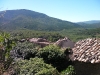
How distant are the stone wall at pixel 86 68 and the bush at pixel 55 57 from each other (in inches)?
32.4

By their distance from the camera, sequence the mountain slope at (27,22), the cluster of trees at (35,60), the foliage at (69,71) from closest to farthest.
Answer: the cluster of trees at (35,60) < the foliage at (69,71) < the mountain slope at (27,22)

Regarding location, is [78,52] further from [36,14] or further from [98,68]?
[36,14]

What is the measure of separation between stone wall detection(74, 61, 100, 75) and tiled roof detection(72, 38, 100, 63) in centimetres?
33

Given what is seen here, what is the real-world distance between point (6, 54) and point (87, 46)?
466cm

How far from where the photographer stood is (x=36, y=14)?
5576 inches

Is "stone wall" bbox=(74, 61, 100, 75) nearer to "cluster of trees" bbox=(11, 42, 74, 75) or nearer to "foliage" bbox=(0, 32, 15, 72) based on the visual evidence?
"cluster of trees" bbox=(11, 42, 74, 75)

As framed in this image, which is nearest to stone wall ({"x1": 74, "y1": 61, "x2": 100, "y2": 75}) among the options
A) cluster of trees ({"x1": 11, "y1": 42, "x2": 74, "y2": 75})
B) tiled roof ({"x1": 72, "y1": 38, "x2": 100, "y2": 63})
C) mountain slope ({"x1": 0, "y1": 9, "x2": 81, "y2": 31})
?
tiled roof ({"x1": 72, "y1": 38, "x2": 100, "y2": 63})

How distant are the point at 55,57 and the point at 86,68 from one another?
6.40 ft

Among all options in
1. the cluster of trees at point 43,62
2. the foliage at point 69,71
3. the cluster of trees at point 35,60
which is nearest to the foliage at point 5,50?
the cluster of trees at point 35,60

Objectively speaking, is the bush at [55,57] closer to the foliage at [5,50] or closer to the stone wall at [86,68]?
the stone wall at [86,68]

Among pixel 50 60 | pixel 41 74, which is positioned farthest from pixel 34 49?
pixel 41 74

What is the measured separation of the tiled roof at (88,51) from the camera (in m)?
10.4

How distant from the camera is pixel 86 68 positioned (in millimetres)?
11086

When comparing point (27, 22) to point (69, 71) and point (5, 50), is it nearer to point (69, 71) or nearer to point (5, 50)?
point (69, 71)
